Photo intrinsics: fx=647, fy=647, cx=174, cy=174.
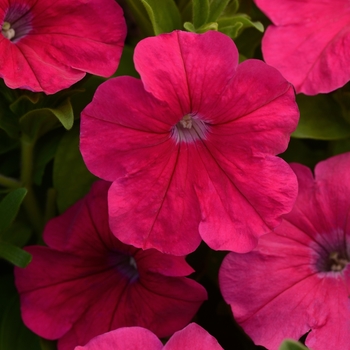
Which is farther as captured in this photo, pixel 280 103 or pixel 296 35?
pixel 296 35

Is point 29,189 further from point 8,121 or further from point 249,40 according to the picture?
point 249,40

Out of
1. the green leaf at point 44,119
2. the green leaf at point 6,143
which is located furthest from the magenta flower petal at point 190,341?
the green leaf at point 6,143

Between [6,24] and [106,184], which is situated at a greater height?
[6,24]

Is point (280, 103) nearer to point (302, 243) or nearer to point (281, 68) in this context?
point (281, 68)

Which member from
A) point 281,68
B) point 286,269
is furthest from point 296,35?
point 286,269

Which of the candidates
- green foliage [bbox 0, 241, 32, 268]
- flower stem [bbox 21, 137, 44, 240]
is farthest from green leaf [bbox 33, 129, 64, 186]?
green foliage [bbox 0, 241, 32, 268]

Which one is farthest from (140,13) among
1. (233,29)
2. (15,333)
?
(15,333)
